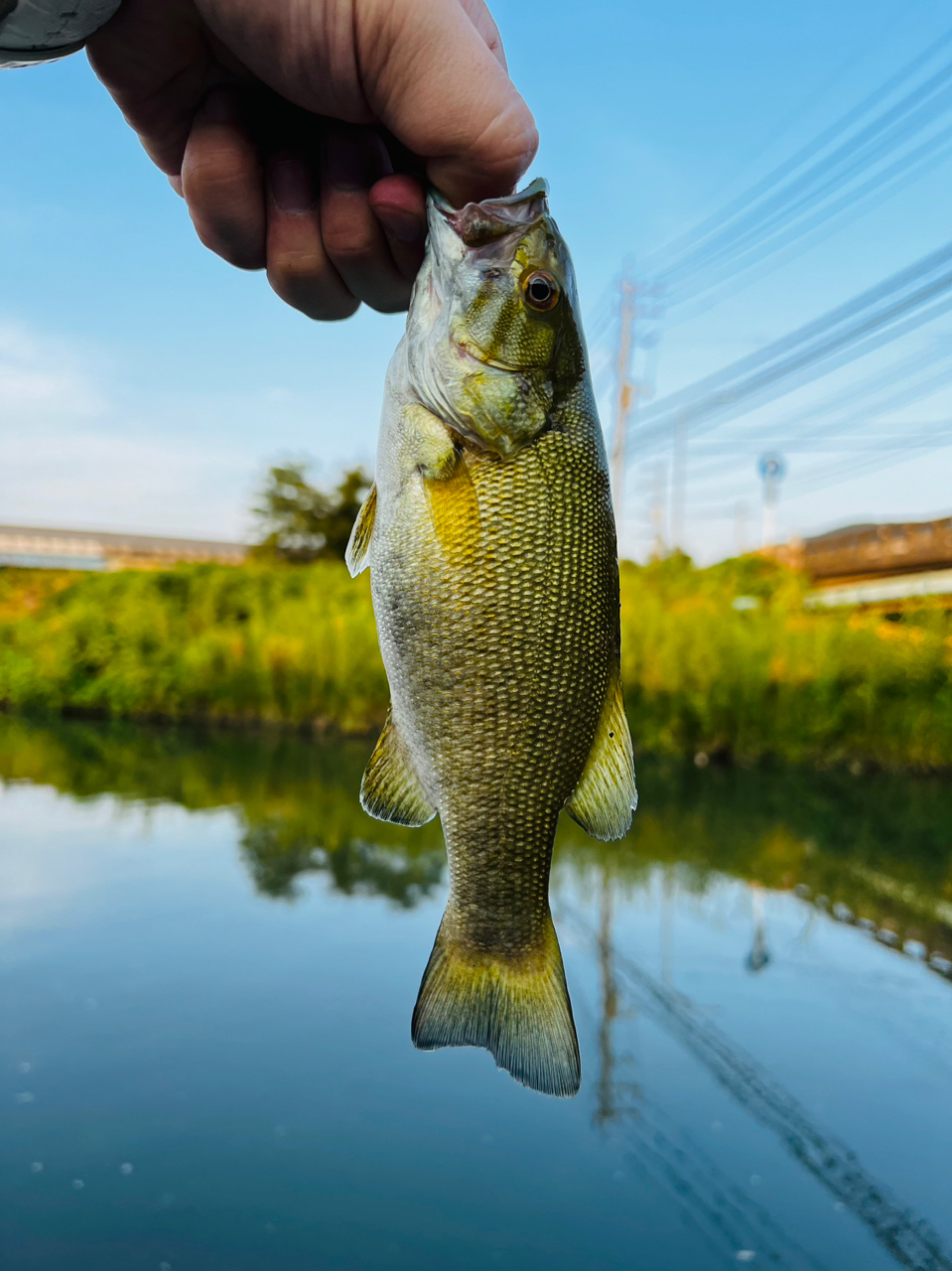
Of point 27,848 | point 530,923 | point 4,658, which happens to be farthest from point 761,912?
point 4,658

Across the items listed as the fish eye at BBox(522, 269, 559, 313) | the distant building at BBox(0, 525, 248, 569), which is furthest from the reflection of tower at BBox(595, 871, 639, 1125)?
the distant building at BBox(0, 525, 248, 569)

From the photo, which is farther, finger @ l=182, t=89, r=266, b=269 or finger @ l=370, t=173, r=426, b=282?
finger @ l=182, t=89, r=266, b=269

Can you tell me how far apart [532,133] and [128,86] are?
801 millimetres

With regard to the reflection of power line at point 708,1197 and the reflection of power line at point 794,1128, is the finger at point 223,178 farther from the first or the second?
the reflection of power line at point 794,1128

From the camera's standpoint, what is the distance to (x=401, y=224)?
5.58 feet

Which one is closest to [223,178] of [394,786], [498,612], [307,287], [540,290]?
[307,287]

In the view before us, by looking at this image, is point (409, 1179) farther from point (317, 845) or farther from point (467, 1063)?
point (317, 845)

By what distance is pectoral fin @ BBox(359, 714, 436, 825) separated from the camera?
1.56 meters

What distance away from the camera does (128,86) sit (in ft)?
5.92

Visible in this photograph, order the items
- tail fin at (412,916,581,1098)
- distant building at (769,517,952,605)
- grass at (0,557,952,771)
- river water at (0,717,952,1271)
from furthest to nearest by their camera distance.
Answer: distant building at (769,517,952,605) → grass at (0,557,952,771) → river water at (0,717,952,1271) → tail fin at (412,916,581,1098)

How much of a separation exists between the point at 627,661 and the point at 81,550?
3612cm

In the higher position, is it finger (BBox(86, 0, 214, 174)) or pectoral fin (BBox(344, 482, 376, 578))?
finger (BBox(86, 0, 214, 174))

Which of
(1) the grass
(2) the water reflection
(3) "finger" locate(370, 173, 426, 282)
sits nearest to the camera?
(3) "finger" locate(370, 173, 426, 282)

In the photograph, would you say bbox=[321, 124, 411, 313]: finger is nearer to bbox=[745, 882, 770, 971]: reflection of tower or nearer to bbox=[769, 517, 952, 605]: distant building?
bbox=[745, 882, 770, 971]: reflection of tower
